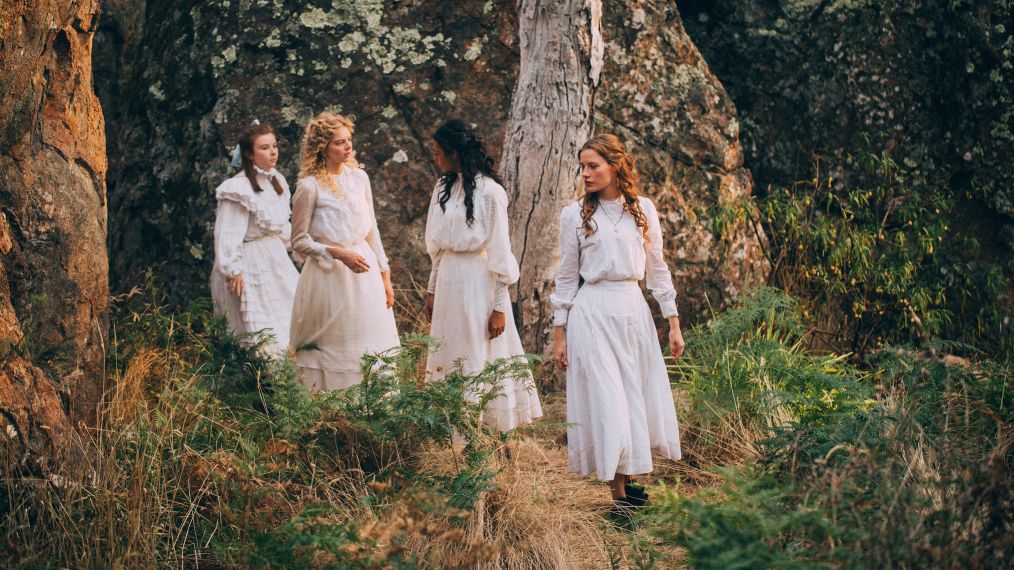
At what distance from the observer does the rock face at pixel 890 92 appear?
8398 millimetres

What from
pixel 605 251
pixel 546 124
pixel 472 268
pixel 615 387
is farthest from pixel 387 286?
pixel 615 387

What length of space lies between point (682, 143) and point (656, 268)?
127 inches

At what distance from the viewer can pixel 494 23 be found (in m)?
8.47

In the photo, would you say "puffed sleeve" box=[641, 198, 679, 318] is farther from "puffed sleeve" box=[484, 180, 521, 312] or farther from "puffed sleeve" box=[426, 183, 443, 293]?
"puffed sleeve" box=[426, 183, 443, 293]

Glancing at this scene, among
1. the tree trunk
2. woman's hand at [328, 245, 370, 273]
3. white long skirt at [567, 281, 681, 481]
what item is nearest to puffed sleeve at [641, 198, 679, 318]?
white long skirt at [567, 281, 681, 481]

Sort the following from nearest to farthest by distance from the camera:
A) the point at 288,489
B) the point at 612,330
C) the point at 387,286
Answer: the point at 288,489, the point at 612,330, the point at 387,286

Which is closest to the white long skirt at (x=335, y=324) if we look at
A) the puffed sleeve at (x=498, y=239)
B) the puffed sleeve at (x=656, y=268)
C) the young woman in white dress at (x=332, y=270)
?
the young woman in white dress at (x=332, y=270)

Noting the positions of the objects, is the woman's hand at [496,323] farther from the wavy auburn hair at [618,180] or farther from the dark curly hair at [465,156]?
the wavy auburn hair at [618,180]

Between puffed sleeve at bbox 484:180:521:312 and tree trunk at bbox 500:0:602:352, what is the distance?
0.95 meters

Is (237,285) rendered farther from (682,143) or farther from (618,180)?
(682,143)

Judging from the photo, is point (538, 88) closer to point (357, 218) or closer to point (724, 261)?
point (357, 218)

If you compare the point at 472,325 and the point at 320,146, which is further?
the point at 320,146

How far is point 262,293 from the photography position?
270 inches

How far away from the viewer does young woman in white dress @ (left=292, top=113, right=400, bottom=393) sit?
19.8ft
